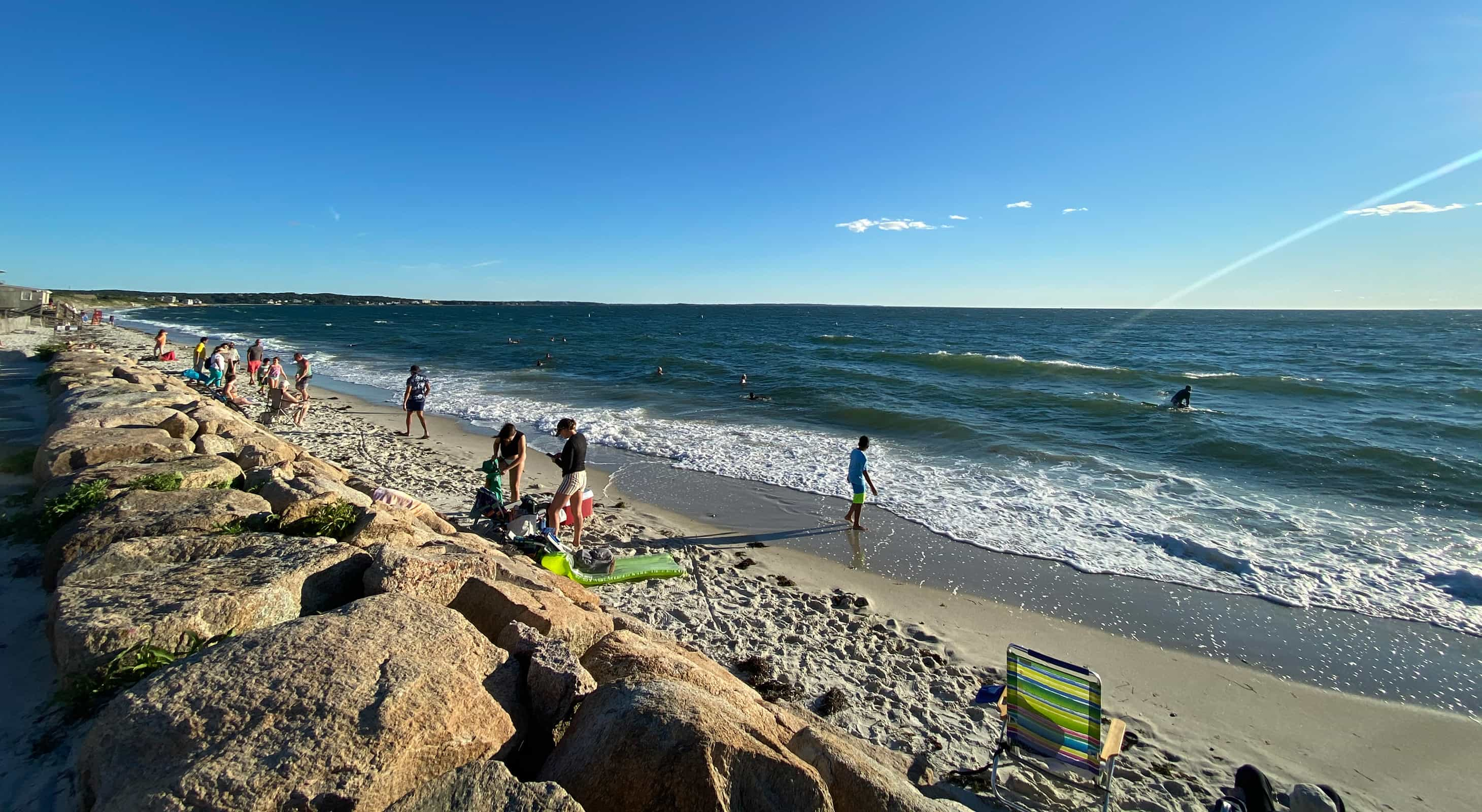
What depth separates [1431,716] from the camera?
226 inches

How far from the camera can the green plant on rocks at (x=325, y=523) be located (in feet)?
17.2

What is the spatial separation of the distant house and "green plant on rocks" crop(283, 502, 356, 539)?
4366cm

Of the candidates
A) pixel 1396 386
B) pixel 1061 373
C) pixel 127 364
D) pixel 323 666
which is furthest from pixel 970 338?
pixel 323 666

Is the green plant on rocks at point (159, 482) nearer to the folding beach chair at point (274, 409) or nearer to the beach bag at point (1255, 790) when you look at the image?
Answer: the beach bag at point (1255, 790)

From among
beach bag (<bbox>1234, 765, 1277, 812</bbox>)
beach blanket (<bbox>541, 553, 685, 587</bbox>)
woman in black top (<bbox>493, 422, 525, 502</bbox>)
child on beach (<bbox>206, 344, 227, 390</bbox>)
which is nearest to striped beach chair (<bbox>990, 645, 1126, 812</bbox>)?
beach bag (<bbox>1234, 765, 1277, 812</bbox>)

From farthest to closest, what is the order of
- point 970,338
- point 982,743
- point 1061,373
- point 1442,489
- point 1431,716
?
point 970,338 < point 1061,373 < point 1442,489 < point 1431,716 < point 982,743

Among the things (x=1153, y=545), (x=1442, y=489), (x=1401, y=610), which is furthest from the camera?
(x=1442, y=489)

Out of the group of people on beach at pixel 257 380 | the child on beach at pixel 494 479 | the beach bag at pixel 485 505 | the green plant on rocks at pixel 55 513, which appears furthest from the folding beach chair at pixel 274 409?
the green plant on rocks at pixel 55 513

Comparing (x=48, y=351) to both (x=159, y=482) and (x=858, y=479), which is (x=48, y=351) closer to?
(x=159, y=482)

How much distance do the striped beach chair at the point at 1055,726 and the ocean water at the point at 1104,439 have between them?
4.62 meters

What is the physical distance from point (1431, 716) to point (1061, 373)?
29.0m

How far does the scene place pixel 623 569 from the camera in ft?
25.0

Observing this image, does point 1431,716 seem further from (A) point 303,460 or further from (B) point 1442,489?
(A) point 303,460

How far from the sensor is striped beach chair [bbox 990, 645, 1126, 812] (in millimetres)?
4270
